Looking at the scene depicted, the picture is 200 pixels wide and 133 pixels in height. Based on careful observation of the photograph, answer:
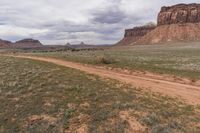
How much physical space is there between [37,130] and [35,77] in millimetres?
8942

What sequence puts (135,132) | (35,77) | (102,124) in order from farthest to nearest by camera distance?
(35,77), (102,124), (135,132)

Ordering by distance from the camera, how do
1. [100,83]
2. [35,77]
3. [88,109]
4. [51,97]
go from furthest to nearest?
[35,77] → [100,83] → [51,97] → [88,109]

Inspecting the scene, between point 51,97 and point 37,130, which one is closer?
point 37,130

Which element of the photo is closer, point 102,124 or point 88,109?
point 102,124

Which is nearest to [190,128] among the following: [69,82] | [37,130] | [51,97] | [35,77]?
[37,130]

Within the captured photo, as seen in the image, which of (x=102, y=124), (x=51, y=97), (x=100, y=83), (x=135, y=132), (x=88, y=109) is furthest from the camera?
(x=100, y=83)

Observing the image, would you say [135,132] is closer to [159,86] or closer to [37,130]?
[37,130]

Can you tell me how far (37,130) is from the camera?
11.7 m

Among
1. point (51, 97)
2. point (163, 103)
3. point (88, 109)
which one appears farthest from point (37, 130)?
point (163, 103)

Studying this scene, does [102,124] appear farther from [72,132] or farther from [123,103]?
[123,103]

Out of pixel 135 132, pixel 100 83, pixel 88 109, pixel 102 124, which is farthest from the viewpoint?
pixel 100 83

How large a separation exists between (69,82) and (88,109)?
17.4 ft

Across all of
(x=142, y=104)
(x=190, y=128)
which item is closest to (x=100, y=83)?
(x=142, y=104)

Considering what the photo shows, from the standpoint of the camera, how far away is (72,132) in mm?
11305
